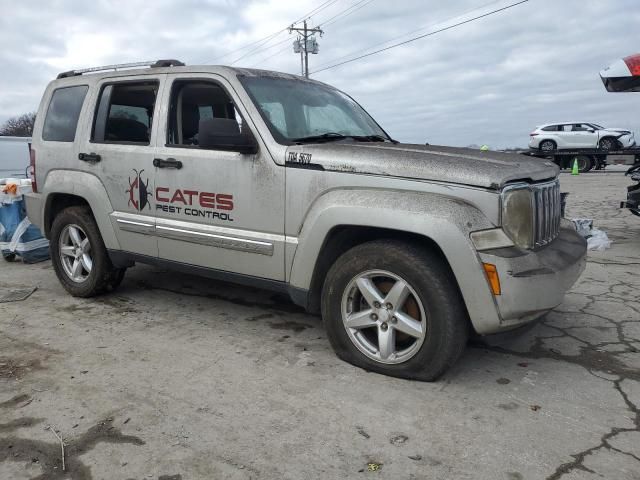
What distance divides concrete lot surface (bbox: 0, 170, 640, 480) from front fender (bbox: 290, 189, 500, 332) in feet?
1.92

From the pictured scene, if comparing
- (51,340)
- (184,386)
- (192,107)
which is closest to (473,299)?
(184,386)

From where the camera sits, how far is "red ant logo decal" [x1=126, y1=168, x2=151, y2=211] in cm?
418

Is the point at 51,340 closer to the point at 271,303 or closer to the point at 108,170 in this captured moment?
the point at 108,170

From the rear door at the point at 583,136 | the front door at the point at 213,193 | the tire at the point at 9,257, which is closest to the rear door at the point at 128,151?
the front door at the point at 213,193

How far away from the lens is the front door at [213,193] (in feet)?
11.7

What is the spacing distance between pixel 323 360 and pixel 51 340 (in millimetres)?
2030

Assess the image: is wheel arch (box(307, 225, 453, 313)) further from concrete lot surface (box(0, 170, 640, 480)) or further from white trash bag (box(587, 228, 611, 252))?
white trash bag (box(587, 228, 611, 252))

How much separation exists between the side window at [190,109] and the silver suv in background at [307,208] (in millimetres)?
11

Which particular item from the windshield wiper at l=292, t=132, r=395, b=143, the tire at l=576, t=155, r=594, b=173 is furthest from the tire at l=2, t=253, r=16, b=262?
the tire at l=576, t=155, r=594, b=173

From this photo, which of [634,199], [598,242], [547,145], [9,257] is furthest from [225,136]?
[547,145]

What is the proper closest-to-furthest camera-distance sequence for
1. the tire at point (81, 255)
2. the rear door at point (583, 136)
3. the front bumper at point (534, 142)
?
the tire at point (81, 255), the rear door at point (583, 136), the front bumper at point (534, 142)

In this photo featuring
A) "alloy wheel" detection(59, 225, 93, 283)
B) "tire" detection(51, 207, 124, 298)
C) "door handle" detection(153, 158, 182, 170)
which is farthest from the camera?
"alloy wheel" detection(59, 225, 93, 283)

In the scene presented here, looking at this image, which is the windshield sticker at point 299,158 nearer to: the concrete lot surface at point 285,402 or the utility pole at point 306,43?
the concrete lot surface at point 285,402

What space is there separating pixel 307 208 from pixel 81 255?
259cm
